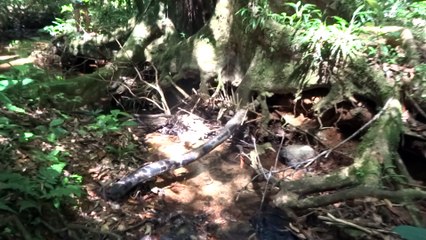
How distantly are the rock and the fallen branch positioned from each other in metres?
0.86

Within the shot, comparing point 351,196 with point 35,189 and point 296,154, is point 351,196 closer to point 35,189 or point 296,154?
point 296,154

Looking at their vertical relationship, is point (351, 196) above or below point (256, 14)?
below

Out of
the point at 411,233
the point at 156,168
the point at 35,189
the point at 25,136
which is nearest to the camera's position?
the point at 411,233

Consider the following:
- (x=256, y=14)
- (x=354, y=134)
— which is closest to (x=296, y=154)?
(x=354, y=134)

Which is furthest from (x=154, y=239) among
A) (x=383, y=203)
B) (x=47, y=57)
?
(x=47, y=57)

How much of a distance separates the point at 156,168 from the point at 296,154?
6.49ft

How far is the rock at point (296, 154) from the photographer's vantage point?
538 cm

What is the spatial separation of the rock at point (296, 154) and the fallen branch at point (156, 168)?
0.86 m

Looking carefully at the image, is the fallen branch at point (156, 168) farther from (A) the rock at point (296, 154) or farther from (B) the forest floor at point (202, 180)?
(A) the rock at point (296, 154)

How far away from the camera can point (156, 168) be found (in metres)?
4.64

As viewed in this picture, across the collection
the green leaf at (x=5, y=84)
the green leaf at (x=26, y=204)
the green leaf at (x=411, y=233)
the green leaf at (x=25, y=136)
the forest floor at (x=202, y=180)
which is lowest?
the forest floor at (x=202, y=180)

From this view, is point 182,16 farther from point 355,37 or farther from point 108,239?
point 108,239

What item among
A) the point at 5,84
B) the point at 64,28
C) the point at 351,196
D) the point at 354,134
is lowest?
the point at 351,196

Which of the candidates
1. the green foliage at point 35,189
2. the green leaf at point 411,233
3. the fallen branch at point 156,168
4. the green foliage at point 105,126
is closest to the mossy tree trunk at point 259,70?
the fallen branch at point 156,168
